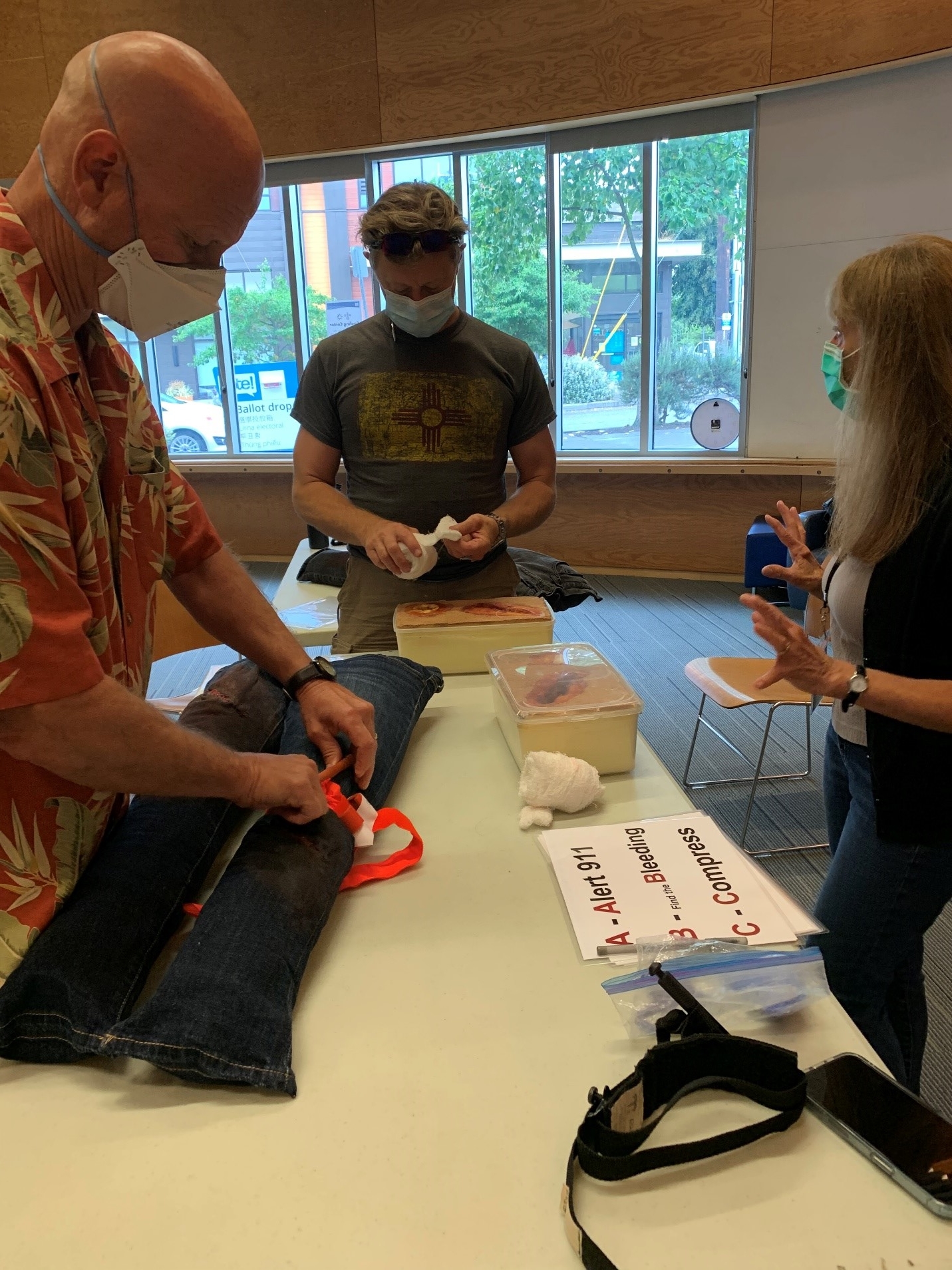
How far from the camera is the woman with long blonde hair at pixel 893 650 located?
1257mm

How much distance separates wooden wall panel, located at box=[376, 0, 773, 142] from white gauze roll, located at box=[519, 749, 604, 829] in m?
5.18

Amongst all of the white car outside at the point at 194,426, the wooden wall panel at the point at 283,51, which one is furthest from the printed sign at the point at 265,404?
the wooden wall panel at the point at 283,51

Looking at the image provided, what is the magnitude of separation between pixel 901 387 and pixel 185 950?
122 centimetres

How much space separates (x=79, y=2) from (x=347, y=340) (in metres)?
5.84

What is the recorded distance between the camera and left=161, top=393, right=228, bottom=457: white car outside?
A: 23.3ft

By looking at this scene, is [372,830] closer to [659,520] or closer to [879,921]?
[879,921]

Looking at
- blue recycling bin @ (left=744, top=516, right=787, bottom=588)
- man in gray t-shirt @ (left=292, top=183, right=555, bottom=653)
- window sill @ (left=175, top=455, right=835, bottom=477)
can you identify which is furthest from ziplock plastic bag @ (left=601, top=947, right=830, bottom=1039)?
window sill @ (left=175, top=455, right=835, bottom=477)

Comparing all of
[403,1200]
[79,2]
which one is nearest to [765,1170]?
[403,1200]

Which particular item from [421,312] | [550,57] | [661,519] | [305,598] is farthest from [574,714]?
[550,57]

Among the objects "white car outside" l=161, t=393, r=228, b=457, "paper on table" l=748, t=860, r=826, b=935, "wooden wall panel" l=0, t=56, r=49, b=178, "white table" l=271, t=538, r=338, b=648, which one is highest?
"wooden wall panel" l=0, t=56, r=49, b=178

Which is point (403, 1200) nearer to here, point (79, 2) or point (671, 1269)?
point (671, 1269)

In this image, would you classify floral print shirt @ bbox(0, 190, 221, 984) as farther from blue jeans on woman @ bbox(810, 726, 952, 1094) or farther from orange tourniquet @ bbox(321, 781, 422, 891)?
blue jeans on woman @ bbox(810, 726, 952, 1094)

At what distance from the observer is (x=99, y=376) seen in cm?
104

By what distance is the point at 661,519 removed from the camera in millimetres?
6023
